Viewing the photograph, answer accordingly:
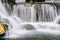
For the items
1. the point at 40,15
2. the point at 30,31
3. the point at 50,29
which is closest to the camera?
the point at 30,31

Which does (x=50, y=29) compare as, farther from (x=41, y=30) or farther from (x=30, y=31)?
(x=30, y=31)

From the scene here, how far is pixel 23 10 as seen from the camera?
1274cm

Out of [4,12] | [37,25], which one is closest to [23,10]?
[4,12]

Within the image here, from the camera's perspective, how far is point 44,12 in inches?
496

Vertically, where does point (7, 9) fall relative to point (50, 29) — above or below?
above

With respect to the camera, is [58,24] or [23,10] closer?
[58,24]

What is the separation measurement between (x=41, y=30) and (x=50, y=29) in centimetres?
59

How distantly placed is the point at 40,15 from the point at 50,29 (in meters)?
1.91

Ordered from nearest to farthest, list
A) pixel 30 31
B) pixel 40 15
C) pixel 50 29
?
1. pixel 30 31
2. pixel 50 29
3. pixel 40 15

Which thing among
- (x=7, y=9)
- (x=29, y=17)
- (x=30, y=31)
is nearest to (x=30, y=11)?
(x=29, y=17)

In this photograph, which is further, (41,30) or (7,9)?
(7,9)

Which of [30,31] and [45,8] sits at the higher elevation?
[45,8]

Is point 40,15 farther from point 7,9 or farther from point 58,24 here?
point 7,9

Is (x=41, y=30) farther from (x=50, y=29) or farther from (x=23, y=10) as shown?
(x=23, y=10)
